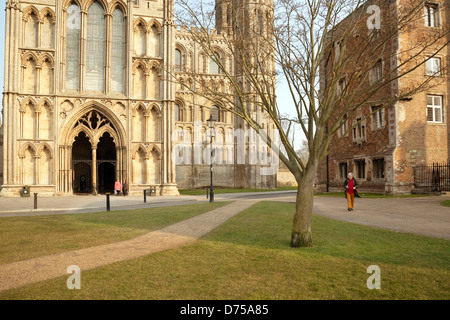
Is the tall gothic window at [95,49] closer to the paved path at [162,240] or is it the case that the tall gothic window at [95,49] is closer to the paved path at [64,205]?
the paved path at [64,205]

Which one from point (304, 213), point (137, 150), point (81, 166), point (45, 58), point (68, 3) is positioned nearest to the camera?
point (304, 213)

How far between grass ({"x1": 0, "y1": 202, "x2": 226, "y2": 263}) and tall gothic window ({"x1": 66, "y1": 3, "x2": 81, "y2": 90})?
795 inches

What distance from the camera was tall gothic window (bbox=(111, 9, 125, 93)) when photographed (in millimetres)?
31969

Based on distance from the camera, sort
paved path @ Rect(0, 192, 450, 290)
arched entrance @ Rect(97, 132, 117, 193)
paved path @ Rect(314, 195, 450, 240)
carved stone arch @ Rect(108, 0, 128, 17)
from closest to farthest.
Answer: paved path @ Rect(0, 192, 450, 290)
paved path @ Rect(314, 195, 450, 240)
carved stone arch @ Rect(108, 0, 128, 17)
arched entrance @ Rect(97, 132, 117, 193)

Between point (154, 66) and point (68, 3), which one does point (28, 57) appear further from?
point (154, 66)

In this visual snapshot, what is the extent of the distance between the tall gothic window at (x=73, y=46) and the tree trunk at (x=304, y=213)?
2740cm

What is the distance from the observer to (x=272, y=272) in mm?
5930

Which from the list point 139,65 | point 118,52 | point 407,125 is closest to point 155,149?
point 139,65

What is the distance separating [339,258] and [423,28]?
22.6 meters

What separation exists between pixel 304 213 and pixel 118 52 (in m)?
28.2

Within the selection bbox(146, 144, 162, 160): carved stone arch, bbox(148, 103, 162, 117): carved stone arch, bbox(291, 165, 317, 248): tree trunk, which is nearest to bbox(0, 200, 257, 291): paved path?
bbox(291, 165, 317, 248): tree trunk

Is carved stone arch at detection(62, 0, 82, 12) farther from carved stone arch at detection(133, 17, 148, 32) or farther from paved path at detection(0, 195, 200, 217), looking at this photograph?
paved path at detection(0, 195, 200, 217)

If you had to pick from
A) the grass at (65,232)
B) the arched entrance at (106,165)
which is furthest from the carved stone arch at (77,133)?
the grass at (65,232)
